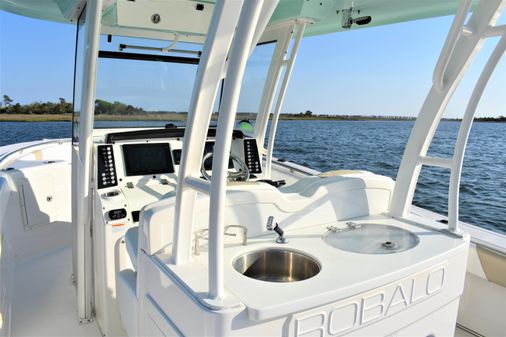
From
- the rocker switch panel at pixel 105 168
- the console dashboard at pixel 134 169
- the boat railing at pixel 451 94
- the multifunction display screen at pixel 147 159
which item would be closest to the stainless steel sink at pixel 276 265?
the boat railing at pixel 451 94

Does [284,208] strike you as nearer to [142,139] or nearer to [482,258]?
[482,258]

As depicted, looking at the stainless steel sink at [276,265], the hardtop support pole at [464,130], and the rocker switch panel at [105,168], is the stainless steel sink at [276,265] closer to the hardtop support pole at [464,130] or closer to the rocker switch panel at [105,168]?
the hardtop support pole at [464,130]

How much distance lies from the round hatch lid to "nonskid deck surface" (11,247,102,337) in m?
1.51

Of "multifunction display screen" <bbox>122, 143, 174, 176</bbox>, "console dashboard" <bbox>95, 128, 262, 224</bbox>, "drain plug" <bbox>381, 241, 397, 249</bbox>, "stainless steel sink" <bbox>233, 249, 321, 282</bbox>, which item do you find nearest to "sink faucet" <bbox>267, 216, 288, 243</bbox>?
"stainless steel sink" <bbox>233, 249, 321, 282</bbox>

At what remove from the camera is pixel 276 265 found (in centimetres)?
144

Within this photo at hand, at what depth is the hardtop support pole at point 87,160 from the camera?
184 cm

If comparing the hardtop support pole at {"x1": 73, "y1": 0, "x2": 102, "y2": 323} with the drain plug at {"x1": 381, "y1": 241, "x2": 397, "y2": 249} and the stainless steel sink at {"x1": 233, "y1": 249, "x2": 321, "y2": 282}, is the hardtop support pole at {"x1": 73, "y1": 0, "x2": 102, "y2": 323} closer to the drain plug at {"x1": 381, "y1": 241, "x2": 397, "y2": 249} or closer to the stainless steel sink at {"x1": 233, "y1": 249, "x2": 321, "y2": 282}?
the stainless steel sink at {"x1": 233, "y1": 249, "x2": 321, "y2": 282}

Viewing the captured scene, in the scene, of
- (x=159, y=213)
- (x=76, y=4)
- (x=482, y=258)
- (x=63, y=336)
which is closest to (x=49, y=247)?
(x=63, y=336)

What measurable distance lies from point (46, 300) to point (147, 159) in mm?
1128

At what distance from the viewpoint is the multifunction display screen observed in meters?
2.55

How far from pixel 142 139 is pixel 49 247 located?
1.40m

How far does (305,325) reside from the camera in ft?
3.43

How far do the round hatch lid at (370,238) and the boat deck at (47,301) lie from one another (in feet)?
3.00

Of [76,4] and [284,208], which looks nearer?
[284,208]
